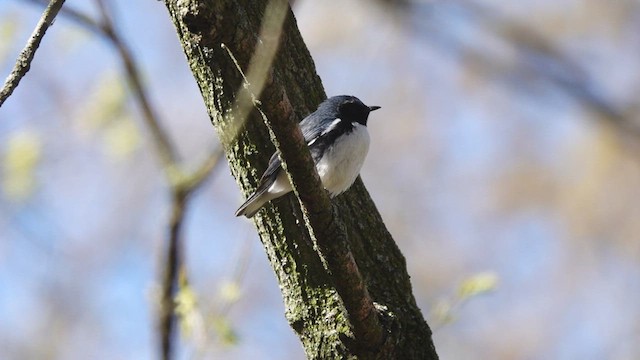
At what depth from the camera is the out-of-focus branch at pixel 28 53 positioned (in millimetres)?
2697

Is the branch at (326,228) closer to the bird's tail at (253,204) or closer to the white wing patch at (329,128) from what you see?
the bird's tail at (253,204)

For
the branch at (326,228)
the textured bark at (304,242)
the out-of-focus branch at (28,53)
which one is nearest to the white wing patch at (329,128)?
the textured bark at (304,242)

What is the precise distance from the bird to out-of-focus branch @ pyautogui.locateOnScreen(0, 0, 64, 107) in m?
1.03

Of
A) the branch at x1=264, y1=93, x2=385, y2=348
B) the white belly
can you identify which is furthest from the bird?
the branch at x1=264, y1=93, x2=385, y2=348

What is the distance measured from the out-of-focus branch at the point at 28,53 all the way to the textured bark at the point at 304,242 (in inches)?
18.6

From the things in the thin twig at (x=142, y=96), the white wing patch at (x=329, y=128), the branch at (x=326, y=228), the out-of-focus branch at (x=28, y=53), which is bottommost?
the branch at (x=326, y=228)

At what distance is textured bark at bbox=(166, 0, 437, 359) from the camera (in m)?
3.29

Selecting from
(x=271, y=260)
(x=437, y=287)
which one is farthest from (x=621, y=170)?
(x=271, y=260)

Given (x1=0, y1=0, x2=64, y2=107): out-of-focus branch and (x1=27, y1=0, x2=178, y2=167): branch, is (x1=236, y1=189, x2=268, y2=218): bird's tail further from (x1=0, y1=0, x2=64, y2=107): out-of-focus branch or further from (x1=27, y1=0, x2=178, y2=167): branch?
(x1=0, y1=0, x2=64, y2=107): out-of-focus branch

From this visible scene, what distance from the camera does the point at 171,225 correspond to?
3.17 meters

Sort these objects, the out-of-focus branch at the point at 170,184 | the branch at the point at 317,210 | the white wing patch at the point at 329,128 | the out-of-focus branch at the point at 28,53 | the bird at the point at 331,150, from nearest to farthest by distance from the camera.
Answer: the branch at the point at 317,210 < the out-of-focus branch at the point at 28,53 < the out-of-focus branch at the point at 170,184 < the bird at the point at 331,150 < the white wing patch at the point at 329,128

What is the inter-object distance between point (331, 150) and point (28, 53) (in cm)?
198

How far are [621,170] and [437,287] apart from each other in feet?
8.80

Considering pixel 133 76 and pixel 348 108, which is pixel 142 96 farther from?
pixel 348 108
